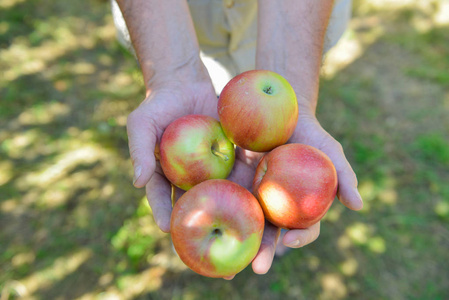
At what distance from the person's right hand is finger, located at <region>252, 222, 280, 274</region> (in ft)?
1.68

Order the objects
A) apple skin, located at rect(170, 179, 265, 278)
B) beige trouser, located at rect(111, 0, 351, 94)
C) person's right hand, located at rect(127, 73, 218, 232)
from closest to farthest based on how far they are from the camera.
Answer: apple skin, located at rect(170, 179, 265, 278), person's right hand, located at rect(127, 73, 218, 232), beige trouser, located at rect(111, 0, 351, 94)

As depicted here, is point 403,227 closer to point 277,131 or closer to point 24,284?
point 277,131

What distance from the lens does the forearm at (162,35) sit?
2.45m

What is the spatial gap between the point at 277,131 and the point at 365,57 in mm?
3861

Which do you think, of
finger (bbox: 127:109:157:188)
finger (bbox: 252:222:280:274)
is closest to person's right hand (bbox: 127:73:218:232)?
finger (bbox: 127:109:157:188)

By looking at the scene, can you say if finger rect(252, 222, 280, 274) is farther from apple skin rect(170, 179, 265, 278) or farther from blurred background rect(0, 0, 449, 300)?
blurred background rect(0, 0, 449, 300)

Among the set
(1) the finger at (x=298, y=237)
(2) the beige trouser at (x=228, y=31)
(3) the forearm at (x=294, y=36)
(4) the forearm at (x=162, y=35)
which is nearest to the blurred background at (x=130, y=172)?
(2) the beige trouser at (x=228, y=31)

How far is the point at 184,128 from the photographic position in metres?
1.96

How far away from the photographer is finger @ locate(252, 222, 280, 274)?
1.78 metres

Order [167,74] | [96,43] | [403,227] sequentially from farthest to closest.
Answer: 1. [96,43]
2. [403,227]
3. [167,74]

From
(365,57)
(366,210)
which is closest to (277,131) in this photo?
(366,210)

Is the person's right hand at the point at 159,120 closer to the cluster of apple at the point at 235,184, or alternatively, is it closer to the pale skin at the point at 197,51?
the pale skin at the point at 197,51

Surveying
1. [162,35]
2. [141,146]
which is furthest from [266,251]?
[162,35]

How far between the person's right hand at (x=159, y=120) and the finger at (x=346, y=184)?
2.88ft
